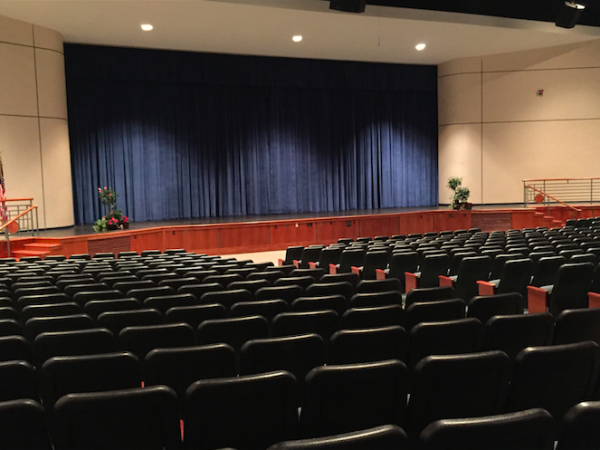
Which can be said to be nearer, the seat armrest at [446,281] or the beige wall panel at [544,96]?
the seat armrest at [446,281]

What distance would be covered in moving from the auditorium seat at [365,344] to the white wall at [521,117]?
17.7 metres

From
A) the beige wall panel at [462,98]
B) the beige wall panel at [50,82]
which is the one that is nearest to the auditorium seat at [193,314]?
the beige wall panel at [50,82]

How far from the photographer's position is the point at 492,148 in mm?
19344

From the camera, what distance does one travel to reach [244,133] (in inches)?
727

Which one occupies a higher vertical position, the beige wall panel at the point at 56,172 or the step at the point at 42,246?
the beige wall panel at the point at 56,172

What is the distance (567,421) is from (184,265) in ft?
21.6

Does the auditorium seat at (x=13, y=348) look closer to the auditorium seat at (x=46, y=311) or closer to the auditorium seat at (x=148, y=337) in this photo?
the auditorium seat at (x=148, y=337)

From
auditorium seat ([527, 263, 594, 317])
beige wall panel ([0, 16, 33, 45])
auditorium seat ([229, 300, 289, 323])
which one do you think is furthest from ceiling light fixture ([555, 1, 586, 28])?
beige wall panel ([0, 16, 33, 45])

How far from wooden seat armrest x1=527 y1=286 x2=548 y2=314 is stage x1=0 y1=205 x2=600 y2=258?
9.85 m

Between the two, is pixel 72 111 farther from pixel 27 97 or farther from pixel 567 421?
pixel 567 421

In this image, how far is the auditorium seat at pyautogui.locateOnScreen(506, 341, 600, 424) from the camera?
2.31 metres

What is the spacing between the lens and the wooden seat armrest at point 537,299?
5.35m

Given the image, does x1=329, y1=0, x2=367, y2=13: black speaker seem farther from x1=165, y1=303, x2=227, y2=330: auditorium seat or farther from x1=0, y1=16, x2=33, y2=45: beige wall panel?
x1=0, y1=16, x2=33, y2=45: beige wall panel

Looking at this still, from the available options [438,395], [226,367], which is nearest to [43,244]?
[226,367]
